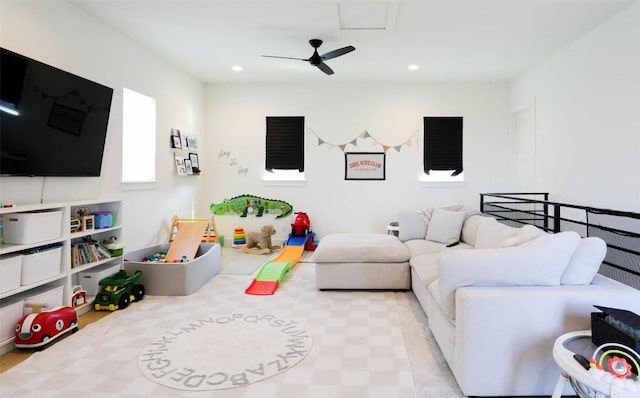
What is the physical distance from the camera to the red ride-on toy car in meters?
5.86

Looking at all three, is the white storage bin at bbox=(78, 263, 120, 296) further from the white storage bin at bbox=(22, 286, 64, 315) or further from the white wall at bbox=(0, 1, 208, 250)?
the white wall at bbox=(0, 1, 208, 250)

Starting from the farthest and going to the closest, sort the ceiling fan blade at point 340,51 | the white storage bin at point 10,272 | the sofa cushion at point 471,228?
the sofa cushion at point 471,228, the ceiling fan blade at point 340,51, the white storage bin at point 10,272

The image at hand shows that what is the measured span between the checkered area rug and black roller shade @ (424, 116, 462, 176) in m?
3.19

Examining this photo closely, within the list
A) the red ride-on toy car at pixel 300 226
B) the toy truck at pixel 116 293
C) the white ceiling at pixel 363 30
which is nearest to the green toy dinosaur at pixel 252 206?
the red ride-on toy car at pixel 300 226

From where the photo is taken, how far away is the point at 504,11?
11.3 ft

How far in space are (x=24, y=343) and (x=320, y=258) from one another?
2.44 metres

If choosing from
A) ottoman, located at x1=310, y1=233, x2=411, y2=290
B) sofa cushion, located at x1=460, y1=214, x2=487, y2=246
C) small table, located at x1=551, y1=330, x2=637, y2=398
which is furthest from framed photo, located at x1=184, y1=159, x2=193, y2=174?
small table, located at x1=551, y1=330, x2=637, y2=398

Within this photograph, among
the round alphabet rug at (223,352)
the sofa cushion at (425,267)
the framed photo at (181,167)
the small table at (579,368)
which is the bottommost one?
the round alphabet rug at (223,352)

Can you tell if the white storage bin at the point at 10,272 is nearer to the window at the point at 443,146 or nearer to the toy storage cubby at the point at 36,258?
the toy storage cubby at the point at 36,258

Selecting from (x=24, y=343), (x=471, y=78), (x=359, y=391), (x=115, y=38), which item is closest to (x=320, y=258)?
(x=359, y=391)

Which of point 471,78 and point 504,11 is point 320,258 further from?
point 471,78

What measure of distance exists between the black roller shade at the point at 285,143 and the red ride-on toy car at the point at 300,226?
33.6 inches

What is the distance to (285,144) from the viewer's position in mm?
6246

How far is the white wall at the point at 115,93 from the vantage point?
2.85 m
